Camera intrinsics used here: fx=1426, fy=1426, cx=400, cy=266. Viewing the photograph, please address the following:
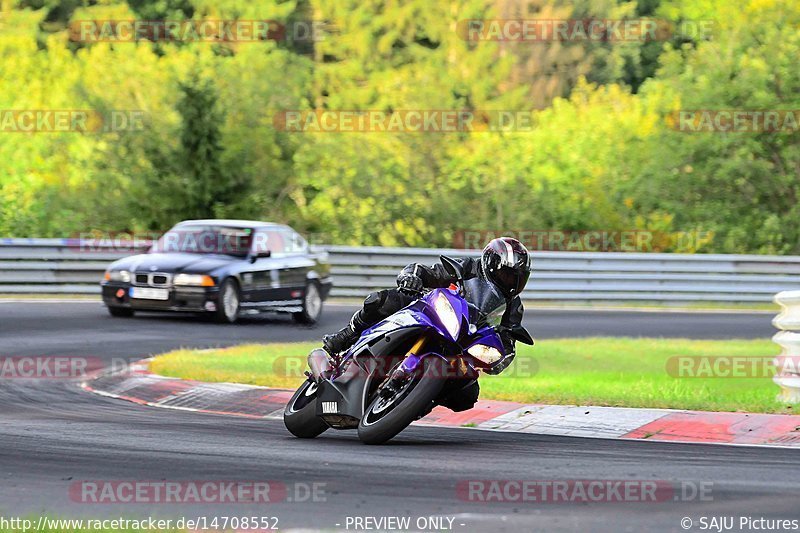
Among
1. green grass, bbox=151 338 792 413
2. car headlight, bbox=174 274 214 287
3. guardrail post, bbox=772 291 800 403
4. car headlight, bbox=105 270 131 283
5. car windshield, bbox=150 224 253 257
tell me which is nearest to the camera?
guardrail post, bbox=772 291 800 403

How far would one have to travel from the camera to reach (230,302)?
20094 millimetres

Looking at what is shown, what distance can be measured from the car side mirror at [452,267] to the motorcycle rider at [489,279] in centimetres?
3

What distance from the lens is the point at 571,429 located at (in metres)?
10.5

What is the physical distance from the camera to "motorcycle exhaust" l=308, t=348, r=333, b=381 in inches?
381

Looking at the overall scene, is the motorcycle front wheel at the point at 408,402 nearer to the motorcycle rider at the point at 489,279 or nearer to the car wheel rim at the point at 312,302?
A: the motorcycle rider at the point at 489,279

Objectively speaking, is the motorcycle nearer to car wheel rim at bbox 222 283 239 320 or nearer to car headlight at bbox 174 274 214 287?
car headlight at bbox 174 274 214 287

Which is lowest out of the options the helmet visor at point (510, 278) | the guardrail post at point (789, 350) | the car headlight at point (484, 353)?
the guardrail post at point (789, 350)

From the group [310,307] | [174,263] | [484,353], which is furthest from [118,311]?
[484,353]

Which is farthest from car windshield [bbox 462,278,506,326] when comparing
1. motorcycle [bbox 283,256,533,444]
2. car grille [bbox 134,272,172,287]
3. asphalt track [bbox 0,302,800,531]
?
car grille [bbox 134,272,172,287]

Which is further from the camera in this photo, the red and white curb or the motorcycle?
the red and white curb

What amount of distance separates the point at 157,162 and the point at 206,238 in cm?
1023

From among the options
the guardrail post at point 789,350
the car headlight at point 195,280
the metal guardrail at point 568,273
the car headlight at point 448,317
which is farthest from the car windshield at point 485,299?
the metal guardrail at point 568,273

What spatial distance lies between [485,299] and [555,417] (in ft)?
7.48

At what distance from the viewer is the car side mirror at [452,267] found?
355 inches
